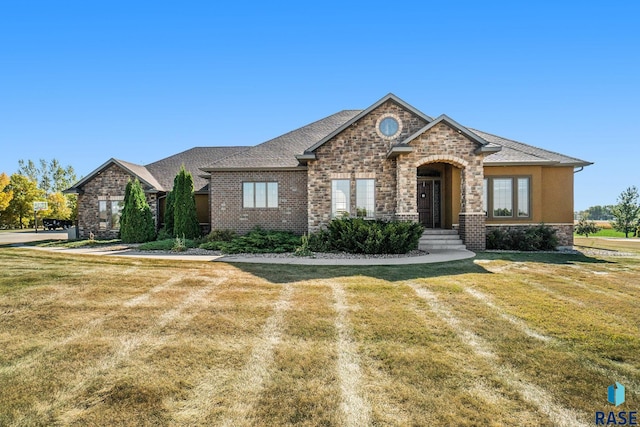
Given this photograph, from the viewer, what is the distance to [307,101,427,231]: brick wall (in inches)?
544

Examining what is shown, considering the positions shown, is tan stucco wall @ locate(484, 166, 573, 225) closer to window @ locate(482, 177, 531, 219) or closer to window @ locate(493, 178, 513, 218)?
window @ locate(482, 177, 531, 219)

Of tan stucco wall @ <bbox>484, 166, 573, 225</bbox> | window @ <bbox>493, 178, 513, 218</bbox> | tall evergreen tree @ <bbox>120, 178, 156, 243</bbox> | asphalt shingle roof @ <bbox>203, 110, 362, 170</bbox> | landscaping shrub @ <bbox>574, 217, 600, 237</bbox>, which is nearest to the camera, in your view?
tan stucco wall @ <bbox>484, 166, 573, 225</bbox>

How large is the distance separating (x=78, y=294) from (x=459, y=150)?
1348 cm

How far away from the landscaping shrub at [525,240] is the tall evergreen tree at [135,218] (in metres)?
17.3

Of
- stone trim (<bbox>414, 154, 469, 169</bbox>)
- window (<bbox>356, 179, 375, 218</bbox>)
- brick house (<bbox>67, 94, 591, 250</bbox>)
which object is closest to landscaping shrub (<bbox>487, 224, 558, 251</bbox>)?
brick house (<bbox>67, 94, 591, 250</bbox>)

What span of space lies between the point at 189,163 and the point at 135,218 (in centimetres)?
588

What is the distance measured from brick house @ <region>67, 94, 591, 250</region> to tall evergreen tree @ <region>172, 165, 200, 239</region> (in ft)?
4.69

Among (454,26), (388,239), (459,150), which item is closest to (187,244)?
(388,239)

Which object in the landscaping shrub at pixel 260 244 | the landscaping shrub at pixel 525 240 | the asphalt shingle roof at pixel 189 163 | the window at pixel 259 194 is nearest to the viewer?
the landscaping shrub at pixel 260 244

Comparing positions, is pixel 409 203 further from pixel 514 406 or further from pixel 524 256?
pixel 514 406

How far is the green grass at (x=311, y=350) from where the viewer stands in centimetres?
278

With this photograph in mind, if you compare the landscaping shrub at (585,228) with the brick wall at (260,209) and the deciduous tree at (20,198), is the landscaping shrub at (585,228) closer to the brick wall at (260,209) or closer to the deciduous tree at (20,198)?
the brick wall at (260,209)

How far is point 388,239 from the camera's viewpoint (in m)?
11.4

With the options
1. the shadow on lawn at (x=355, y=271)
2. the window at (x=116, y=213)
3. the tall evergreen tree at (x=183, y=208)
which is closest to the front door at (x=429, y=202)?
the shadow on lawn at (x=355, y=271)
